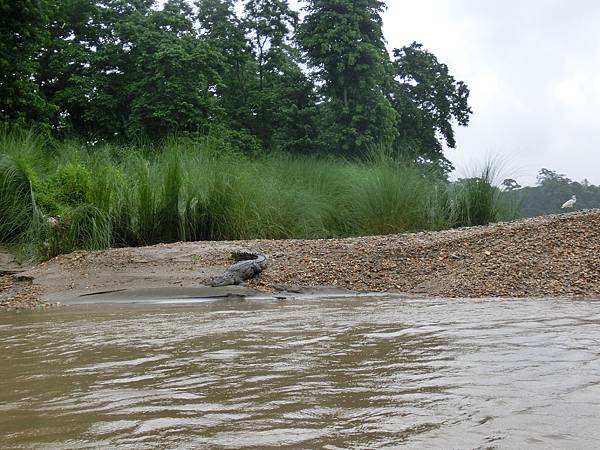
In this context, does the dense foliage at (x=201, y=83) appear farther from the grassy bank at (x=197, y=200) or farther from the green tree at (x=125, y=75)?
the grassy bank at (x=197, y=200)

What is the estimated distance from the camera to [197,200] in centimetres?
977

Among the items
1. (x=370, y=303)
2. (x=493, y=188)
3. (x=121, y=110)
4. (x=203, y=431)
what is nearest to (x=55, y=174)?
(x=370, y=303)

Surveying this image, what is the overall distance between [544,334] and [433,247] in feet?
14.9

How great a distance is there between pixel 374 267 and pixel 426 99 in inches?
1041

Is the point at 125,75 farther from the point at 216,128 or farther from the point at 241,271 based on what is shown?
the point at 241,271

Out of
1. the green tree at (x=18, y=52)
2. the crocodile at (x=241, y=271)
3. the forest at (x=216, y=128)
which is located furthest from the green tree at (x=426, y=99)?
the crocodile at (x=241, y=271)

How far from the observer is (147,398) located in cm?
226

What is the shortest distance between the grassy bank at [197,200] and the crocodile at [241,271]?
2371 millimetres

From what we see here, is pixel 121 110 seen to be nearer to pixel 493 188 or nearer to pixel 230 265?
pixel 493 188

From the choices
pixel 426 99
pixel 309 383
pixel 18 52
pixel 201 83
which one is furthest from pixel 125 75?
pixel 309 383

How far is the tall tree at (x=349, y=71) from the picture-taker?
78.7 ft

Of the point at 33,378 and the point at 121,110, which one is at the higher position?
the point at 121,110

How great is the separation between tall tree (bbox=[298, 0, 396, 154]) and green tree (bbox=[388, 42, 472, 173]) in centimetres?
622

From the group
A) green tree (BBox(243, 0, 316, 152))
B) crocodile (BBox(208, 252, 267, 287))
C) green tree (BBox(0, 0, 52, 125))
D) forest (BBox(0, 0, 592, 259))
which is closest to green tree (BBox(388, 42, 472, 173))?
forest (BBox(0, 0, 592, 259))
